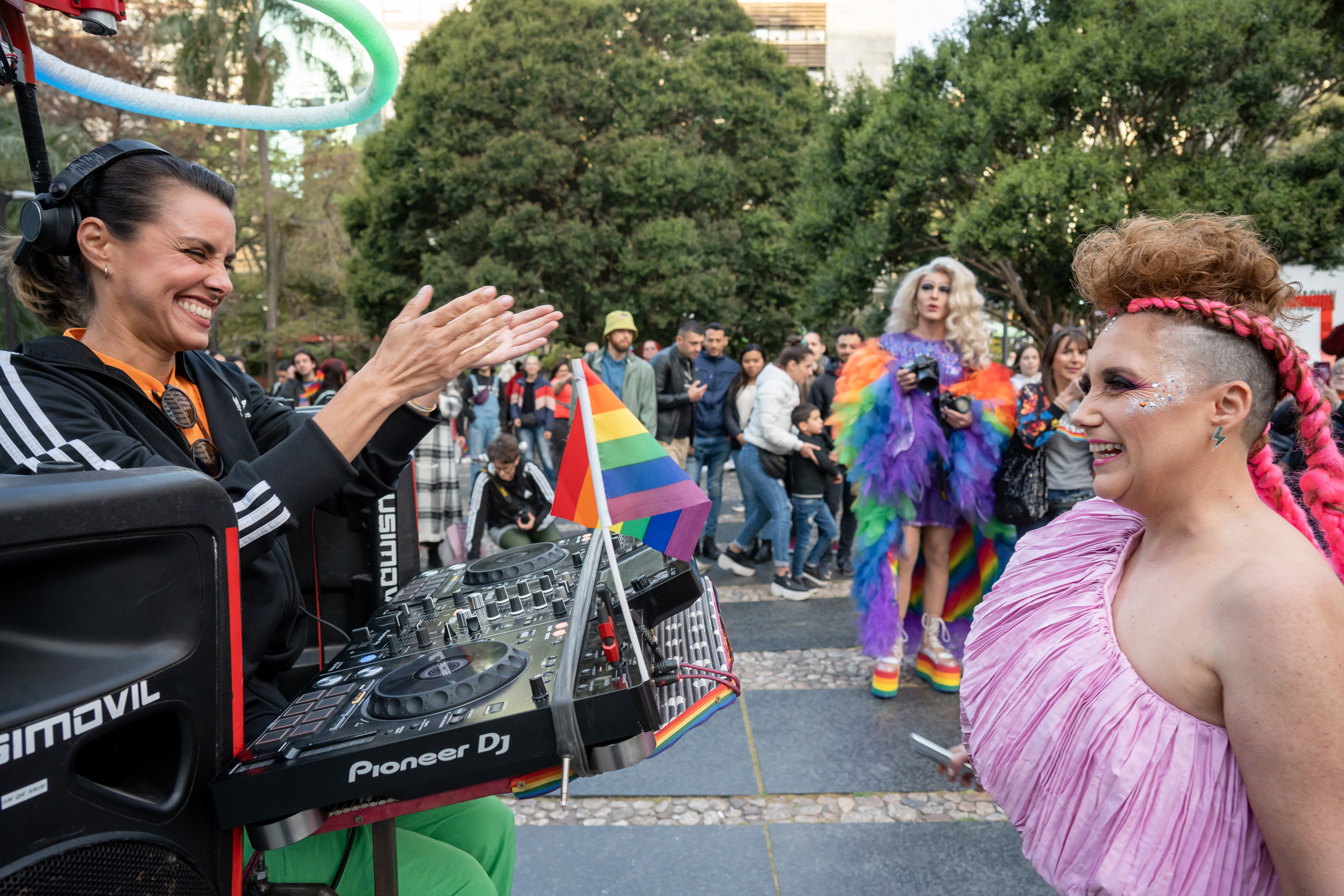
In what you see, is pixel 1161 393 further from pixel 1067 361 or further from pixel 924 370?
pixel 1067 361

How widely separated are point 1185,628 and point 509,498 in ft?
15.4

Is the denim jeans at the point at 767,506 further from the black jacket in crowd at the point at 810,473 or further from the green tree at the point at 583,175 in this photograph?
the green tree at the point at 583,175

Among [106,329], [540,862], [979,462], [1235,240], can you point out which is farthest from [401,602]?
[979,462]

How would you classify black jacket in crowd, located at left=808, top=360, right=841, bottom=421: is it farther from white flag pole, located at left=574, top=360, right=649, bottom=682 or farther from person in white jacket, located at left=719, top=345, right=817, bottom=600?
white flag pole, located at left=574, top=360, right=649, bottom=682

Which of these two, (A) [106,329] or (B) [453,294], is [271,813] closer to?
(A) [106,329]

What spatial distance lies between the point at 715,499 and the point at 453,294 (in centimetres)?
1200

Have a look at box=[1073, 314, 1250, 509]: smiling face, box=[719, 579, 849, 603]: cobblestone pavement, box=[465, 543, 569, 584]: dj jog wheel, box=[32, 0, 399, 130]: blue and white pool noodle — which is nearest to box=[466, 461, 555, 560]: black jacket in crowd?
box=[719, 579, 849, 603]: cobblestone pavement

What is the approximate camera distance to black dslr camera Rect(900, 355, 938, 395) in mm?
3826

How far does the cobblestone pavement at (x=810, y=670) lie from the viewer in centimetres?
421

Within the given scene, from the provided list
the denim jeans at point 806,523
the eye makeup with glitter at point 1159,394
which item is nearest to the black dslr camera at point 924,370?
the denim jeans at point 806,523

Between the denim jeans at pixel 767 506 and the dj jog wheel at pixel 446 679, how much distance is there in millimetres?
4706

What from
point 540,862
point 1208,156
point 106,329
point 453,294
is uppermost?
point 1208,156

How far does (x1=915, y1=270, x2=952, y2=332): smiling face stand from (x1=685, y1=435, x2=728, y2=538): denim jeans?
349 centimetres

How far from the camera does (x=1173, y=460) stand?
132 centimetres
